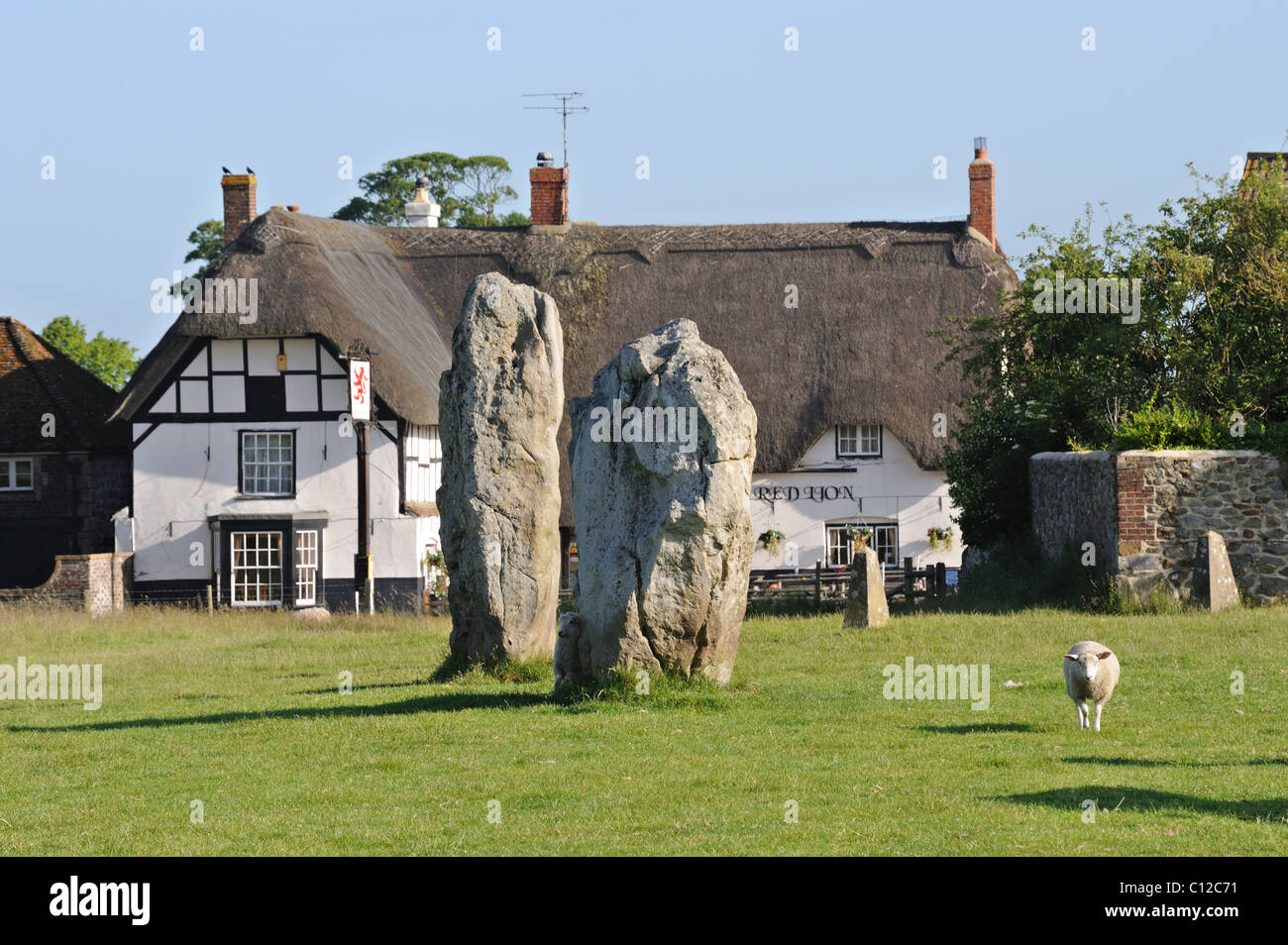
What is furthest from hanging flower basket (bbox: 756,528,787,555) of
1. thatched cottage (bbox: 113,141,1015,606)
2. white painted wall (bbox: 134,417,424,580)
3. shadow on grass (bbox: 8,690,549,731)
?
shadow on grass (bbox: 8,690,549,731)

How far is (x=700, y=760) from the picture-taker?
37.1 feet

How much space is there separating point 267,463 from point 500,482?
63.7 ft

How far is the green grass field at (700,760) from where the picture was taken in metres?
8.89

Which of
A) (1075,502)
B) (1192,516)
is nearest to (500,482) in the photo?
(1192,516)

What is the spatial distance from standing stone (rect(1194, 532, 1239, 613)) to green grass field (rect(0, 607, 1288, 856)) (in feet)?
5.80

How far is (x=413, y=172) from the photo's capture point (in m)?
62.5

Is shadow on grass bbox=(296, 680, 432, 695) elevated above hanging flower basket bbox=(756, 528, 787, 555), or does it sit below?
below

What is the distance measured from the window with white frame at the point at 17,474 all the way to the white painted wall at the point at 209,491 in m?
3.13

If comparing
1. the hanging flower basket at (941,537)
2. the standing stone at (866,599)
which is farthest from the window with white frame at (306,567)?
the standing stone at (866,599)

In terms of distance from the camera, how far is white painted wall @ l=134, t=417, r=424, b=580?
3384cm

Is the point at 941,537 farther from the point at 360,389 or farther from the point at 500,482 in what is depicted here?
the point at 500,482

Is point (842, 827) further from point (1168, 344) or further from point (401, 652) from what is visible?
point (1168, 344)

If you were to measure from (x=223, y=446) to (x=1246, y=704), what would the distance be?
2498 cm

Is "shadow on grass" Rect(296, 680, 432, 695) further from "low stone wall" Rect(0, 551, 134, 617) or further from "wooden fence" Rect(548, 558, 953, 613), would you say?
"low stone wall" Rect(0, 551, 134, 617)
